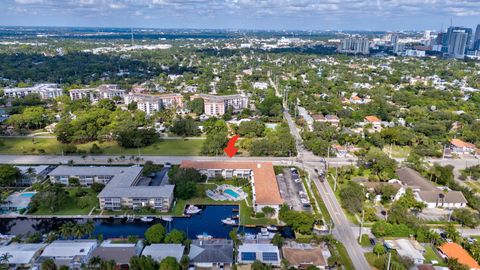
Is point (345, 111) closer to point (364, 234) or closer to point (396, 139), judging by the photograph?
point (396, 139)

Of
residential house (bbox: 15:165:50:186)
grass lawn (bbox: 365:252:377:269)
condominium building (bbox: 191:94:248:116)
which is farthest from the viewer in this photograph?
condominium building (bbox: 191:94:248:116)

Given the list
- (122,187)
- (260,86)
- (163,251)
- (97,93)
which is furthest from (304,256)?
(97,93)

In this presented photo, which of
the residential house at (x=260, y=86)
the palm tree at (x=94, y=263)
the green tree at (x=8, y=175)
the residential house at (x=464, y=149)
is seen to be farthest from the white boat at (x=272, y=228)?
the residential house at (x=260, y=86)

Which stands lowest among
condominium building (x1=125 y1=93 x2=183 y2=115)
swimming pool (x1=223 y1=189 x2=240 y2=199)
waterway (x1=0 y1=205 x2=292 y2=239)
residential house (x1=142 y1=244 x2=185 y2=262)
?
waterway (x1=0 y1=205 x2=292 y2=239)

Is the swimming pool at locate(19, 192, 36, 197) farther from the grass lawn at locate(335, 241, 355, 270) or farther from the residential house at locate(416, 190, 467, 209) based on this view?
the residential house at locate(416, 190, 467, 209)

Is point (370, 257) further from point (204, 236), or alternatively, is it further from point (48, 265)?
point (48, 265)

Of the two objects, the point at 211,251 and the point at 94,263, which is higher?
the point at 94,263

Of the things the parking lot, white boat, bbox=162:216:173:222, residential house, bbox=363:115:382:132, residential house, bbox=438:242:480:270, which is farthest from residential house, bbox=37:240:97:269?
residential house, bbox=363:115:382:132
